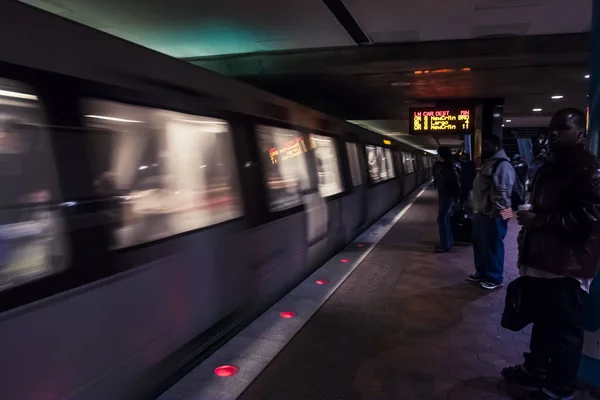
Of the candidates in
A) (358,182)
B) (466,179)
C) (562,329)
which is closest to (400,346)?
(562,329)

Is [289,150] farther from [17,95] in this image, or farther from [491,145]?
[17,95]

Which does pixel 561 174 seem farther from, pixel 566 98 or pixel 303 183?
pixel 566 98

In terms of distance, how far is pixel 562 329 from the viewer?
9.82 ft

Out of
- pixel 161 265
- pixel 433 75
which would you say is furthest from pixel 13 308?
pixel 433 75

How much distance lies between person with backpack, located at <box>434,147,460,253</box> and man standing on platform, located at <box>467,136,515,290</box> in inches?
75.8

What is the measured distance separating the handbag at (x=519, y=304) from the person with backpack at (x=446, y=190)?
14.8 feet

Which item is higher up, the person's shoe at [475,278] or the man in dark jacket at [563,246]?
the man in dark jacket at [563,246]

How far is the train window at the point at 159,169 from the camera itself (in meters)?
2.90

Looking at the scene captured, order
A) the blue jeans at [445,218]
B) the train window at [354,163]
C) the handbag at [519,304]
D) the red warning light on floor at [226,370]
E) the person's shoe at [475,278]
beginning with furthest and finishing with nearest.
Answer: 1. the train window at [354,163]
2. the blue jeans at [445,218]
3. the person's shoe at [475,278]
4. the red warning light on floor at [226,370]
5. the handbag at [519,304]

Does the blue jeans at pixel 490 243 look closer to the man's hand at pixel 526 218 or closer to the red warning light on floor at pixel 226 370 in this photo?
the man's hand at pixel 526 218

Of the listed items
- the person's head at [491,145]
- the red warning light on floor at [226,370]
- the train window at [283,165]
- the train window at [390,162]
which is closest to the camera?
the red warning light on floor at [226,370]

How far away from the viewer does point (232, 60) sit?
864cm

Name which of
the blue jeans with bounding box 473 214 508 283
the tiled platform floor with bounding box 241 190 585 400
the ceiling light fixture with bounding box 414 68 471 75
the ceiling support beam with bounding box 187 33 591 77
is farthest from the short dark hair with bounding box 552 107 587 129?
the ceiling light fixture with bounding box 414 68 471 75

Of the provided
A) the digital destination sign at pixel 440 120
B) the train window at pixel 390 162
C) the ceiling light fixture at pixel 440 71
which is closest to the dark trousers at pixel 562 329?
the ceiling light fixture at pixel 440 71
